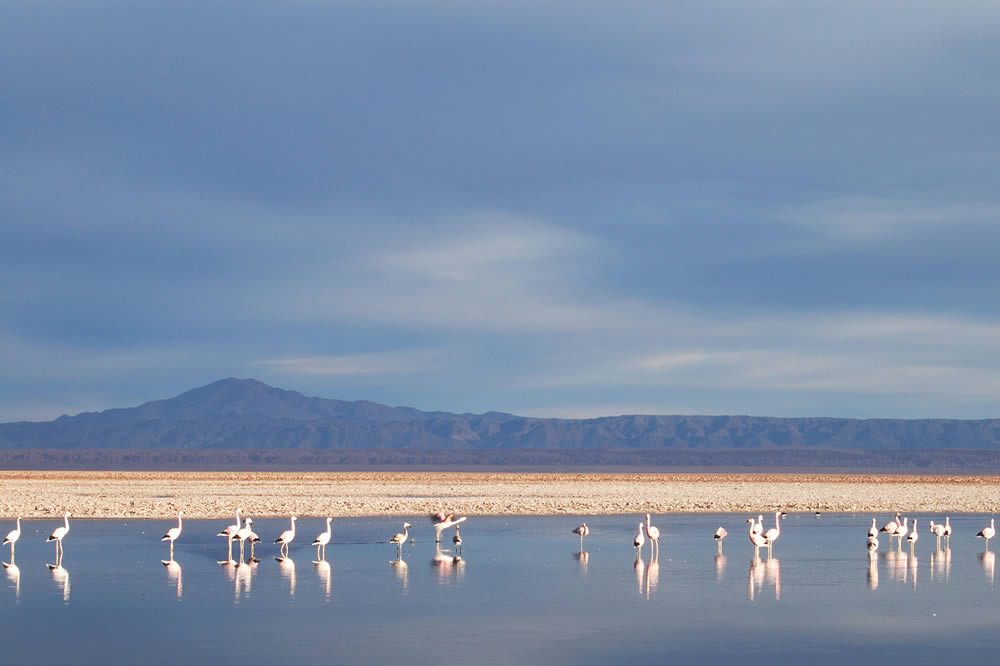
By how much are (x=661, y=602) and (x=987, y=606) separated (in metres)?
4.99

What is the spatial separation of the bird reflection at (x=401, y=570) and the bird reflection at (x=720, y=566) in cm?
555

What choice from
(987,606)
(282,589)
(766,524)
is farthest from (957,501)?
(282,589)

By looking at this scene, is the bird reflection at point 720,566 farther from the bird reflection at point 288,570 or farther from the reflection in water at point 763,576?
the bird reflection at point 288,570

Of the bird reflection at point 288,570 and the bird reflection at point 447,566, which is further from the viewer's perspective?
the bird reflection at point 447,566

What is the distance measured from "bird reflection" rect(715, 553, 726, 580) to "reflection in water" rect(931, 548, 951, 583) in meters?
3.73

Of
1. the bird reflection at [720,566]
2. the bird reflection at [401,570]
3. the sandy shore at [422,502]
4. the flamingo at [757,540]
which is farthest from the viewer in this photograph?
the sandy shore at [422,502]

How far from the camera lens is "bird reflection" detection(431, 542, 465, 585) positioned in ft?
77.4

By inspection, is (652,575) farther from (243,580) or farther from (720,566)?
(243,580)

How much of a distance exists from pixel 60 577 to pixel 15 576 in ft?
2.82

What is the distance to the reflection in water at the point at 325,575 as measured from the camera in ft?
69.5

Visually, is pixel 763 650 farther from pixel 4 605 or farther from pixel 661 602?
pixel 4 605

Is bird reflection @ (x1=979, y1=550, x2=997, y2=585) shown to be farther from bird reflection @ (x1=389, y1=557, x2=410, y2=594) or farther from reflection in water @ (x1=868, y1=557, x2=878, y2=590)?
bird reflection @ (x1=389, y1=557, x2=410, y2=594)

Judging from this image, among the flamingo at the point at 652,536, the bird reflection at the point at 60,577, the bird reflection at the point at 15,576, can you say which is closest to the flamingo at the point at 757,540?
the flamingo at the point at 652,536

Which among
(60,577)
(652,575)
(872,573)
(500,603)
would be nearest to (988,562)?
(872,573)
